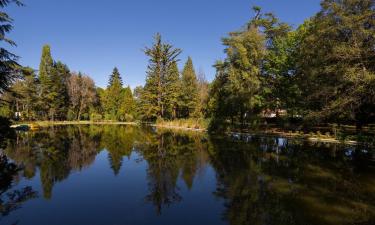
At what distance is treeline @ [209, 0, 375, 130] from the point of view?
1809cm

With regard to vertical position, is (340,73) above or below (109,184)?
above

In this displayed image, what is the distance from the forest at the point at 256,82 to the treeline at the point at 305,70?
0.25 feet

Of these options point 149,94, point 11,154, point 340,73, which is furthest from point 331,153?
point 149,94

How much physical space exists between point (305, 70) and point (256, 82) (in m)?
5.83

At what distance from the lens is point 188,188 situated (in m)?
10.2

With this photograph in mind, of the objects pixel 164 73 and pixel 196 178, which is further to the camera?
pixel 164 73

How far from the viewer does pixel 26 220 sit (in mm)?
7066

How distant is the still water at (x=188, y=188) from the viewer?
741cm

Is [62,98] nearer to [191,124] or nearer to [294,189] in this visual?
[191,124]

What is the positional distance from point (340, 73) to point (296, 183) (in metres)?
11.8

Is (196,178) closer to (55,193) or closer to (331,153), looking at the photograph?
(55,193)

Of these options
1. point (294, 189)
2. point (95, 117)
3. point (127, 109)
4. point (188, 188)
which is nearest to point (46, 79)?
point (95, 117)

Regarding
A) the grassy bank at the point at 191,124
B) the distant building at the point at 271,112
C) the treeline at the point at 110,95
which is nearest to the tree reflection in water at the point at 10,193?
the grassy bank at the point at 191,124

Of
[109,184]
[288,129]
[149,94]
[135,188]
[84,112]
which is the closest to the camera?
[135,188]
